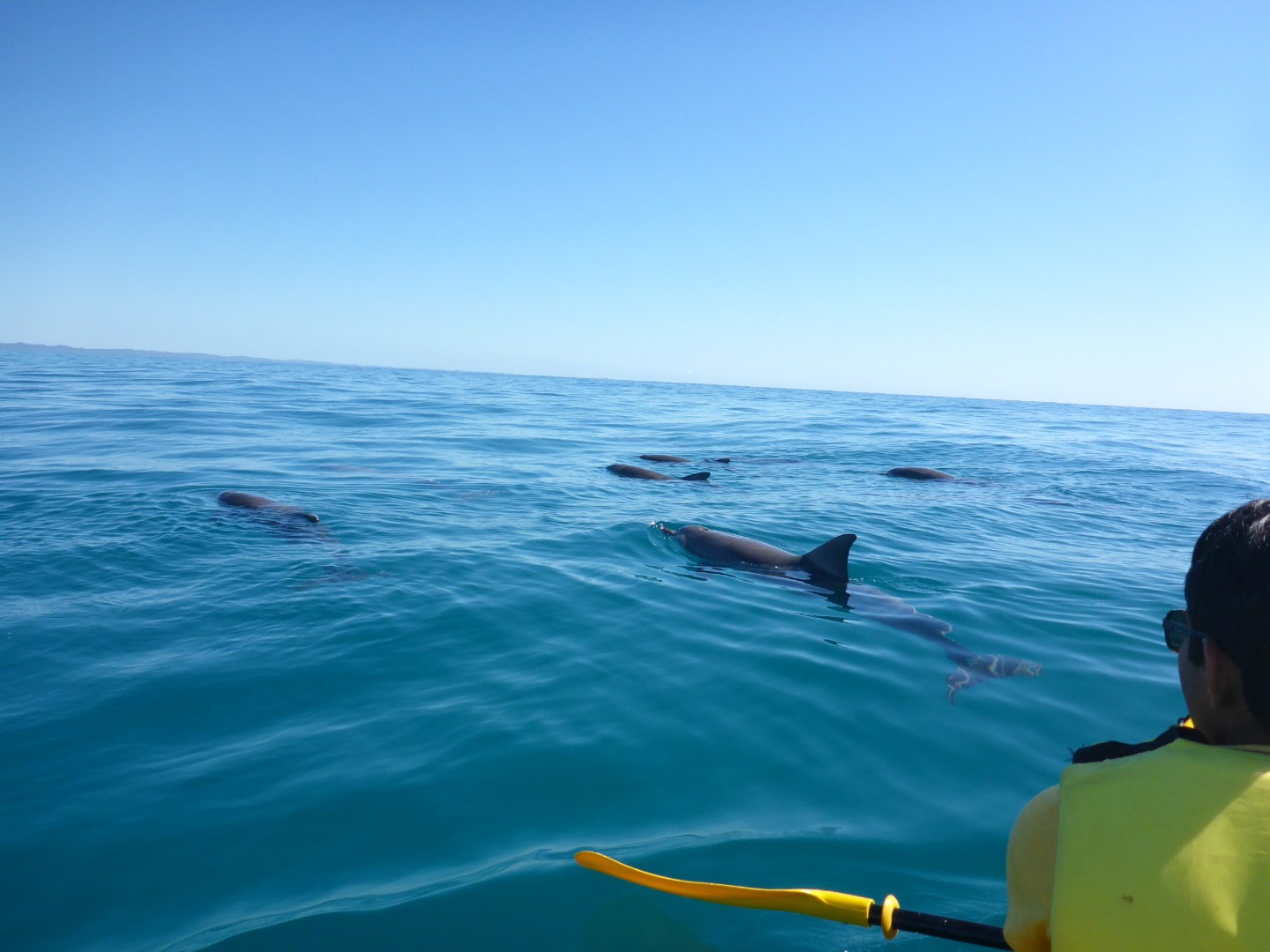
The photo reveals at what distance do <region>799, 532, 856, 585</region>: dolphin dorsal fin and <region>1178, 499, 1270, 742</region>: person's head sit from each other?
24.1 feet

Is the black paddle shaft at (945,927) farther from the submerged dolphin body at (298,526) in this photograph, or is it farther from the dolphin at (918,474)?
the dolphin at (918,474)

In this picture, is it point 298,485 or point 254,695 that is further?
point 298,485

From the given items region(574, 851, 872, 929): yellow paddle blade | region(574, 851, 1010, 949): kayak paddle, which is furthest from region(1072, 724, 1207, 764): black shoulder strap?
region(574, 851, 872, 929): yellow paddle blade

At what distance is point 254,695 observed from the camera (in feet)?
19.8

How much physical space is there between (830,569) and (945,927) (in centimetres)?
742

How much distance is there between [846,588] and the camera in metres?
9.56

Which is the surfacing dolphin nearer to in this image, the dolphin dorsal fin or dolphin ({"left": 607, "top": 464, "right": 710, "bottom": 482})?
the dolphin dorsal fin

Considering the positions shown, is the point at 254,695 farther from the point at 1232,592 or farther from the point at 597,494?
the point at 597,494

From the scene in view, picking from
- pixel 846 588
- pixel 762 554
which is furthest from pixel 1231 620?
pixel 762 554

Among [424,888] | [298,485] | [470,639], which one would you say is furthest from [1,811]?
[298,485]

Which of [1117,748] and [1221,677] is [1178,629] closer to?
[1221,677]

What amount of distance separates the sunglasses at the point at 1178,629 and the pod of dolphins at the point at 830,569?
175 inches

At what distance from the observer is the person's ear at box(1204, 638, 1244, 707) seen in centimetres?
197

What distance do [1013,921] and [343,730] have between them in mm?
4599
